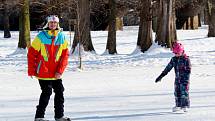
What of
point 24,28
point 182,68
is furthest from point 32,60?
point 24,28

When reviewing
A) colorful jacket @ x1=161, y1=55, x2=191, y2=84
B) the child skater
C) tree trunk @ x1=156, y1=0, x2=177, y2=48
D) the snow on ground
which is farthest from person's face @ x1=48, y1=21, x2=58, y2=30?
tree trunk @ x1=156, y1=0, x2=177, y2=48

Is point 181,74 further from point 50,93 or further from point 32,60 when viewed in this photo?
point 32,60

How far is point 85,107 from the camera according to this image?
33.2ft

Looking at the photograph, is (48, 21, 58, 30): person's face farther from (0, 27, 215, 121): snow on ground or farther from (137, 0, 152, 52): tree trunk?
(137, 0, 152, 52): tree trunk

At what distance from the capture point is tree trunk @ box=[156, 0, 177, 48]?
25.2 meters

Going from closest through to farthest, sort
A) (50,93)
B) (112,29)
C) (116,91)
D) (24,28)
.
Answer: (50,93)
(116,91)
(112,29)
(24,28)

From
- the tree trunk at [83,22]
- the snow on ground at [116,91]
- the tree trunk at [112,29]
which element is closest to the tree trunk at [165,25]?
the snow on ground at [116,91]

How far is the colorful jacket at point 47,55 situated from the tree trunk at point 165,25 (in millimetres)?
17834

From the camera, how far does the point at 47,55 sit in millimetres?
7797

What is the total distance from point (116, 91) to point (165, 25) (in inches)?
516

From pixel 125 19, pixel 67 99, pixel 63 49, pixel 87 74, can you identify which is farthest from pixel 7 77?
pixel 125 19

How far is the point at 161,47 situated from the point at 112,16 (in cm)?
353

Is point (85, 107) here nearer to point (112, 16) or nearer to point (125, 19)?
point (112, 16)

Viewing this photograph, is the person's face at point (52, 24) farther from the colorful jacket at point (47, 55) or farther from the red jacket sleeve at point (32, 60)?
the red jacket sleeve at point (32, 60)
